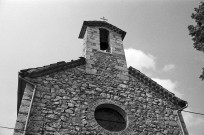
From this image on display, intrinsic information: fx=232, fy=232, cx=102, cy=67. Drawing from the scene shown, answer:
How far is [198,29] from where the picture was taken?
879 cm

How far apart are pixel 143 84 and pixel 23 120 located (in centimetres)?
462

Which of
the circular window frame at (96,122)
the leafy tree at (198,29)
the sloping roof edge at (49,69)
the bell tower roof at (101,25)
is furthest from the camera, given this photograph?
the bell tower roof at (101,25)

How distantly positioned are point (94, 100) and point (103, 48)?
3426mm

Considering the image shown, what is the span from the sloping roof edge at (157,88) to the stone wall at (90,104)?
21cm

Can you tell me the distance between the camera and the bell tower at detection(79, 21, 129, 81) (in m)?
8.83

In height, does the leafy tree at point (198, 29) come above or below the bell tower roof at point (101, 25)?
below

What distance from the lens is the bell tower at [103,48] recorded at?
29.0ft

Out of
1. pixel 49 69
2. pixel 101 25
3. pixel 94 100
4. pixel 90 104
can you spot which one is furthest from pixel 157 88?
pixel 49 69

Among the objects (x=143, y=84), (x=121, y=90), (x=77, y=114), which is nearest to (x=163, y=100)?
(x=143, y=84)

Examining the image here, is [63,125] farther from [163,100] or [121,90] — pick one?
[163,100]

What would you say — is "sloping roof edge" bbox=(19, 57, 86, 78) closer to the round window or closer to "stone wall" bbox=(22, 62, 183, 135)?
"stone wall" bbox=(22, 62, 183, 135)

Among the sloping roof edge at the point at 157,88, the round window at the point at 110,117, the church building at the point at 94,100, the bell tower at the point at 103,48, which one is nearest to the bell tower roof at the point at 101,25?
the bell tower at the point at 103,48

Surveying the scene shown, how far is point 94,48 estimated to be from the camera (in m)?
9.53

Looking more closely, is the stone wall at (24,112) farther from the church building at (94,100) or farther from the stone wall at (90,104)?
the stone wall at (90,104)
